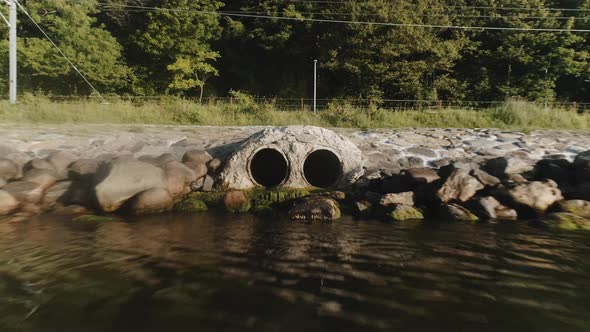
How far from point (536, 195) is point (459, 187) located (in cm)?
130

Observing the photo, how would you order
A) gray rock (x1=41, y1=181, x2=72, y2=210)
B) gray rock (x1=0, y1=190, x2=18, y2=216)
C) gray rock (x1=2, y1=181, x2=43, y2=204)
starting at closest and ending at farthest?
gray rock (x1=0, y1=190, x2=18, y2=216) < gray rock (x1=2, y1=181, x2=43, y2=204) < gray rock (x1=41, y1=181, x2=72, y2=210)

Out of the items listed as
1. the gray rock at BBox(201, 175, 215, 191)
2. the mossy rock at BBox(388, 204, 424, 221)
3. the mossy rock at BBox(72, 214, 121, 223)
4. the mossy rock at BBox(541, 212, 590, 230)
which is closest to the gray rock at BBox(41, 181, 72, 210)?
the mossy rock at BBox(72, 214, 121, 223)

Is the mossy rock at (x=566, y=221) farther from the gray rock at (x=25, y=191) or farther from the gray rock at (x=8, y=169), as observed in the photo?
the gray rock at (x=8, y=169)

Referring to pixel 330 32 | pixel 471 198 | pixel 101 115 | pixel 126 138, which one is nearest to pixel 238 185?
pixel 126 138

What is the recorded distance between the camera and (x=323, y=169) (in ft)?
33.7

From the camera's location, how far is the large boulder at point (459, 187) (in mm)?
7547

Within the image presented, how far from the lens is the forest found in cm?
2542

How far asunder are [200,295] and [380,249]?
99.6 inches

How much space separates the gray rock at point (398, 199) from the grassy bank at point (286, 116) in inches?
258

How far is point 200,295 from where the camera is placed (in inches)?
141

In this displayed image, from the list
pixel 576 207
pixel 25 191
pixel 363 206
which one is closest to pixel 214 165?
pixel 363 206

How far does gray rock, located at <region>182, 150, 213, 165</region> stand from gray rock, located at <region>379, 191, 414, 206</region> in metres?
3.91

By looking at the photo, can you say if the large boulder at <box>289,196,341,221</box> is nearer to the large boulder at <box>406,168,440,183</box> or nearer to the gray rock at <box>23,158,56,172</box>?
the large boulder at <box>406,168,440,183</box>

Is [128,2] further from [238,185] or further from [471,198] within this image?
[471,198]
